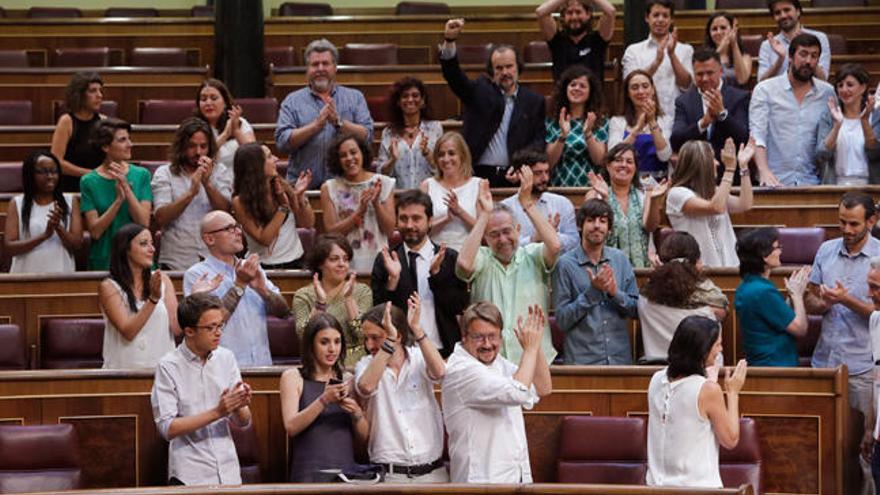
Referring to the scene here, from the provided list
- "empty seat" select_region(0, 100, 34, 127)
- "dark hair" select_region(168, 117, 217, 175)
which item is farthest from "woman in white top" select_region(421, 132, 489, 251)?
"empty seat" select_region(0, 100, 34, 127)

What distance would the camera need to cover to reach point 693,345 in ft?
17.6

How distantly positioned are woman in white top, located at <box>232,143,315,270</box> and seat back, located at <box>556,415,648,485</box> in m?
1.63

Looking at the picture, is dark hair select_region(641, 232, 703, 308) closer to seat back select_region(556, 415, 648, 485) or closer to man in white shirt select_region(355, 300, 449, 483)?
seat back select_region(556, 415, 648, 485)

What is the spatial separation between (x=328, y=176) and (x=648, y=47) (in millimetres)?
1814

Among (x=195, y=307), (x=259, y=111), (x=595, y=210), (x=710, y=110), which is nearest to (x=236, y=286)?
(x=195, y=307)

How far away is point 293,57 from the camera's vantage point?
1061cm

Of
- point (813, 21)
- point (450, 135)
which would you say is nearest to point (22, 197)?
point (450, 135)

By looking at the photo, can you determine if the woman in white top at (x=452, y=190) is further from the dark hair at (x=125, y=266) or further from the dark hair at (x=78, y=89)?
the dark hair at (x=78, y=89)

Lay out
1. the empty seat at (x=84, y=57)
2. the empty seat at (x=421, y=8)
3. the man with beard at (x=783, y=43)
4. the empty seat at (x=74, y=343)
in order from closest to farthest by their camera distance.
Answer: the empty seat at (x=74, y=343) < the man with beard at (x=783, y=43) < the empty seat at (x=84, y=57) < the empty seat at (x=421, y=8)

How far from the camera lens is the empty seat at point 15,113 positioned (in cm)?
941

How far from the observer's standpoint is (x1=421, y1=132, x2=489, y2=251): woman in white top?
6945mm

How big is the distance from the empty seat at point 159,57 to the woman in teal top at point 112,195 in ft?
9.98

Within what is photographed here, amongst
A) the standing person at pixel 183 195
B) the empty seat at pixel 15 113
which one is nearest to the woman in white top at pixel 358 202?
the standing person at pixel 183 195

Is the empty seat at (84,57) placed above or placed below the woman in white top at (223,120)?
above
